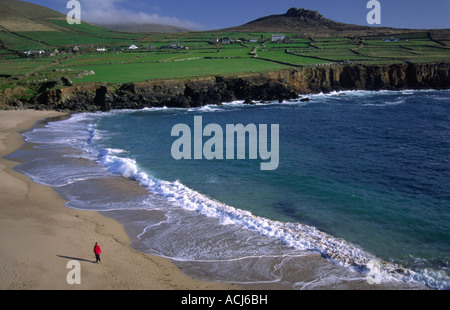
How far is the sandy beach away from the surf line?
9.85 metres

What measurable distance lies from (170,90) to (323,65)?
25142mm

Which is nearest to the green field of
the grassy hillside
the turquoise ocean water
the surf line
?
the grassy hillside

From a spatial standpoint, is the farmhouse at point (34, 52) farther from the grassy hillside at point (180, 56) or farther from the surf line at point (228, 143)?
the surf line at point (228, 143)

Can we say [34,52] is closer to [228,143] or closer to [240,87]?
[240,87]

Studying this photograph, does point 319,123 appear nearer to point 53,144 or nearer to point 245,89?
point 245,89

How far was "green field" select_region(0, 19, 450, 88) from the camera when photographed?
166 feet

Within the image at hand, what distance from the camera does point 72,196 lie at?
703 inches

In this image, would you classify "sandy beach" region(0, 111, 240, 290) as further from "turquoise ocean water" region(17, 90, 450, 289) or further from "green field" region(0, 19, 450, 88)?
"green field" region(0, 19, 450, 88)

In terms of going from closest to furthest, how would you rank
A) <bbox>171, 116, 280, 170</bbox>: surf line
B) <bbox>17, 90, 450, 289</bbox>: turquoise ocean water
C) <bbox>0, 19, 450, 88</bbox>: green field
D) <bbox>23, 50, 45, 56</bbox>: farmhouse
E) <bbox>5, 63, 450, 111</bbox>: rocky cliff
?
<bbox>17, 90, 450, 289</bbox>: turquoise ocean water < <bbox>171, 116, 280, 170</bbox>: surf line < <bbox>5, 63, 450, 111</bbox>: rocky cliff < <bbox>0, 19, 450, 88</bbox>: green field < <bbox>23, 50, 45, 56</bbox>: farmhouse

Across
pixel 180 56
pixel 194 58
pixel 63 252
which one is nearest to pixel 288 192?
pixel 63 252

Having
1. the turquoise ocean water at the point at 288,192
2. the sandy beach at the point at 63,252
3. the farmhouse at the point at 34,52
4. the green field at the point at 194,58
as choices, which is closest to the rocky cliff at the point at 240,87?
the green field at the point at 194,58

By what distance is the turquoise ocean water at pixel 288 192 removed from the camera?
1228cm

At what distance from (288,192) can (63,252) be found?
35.5 feet
